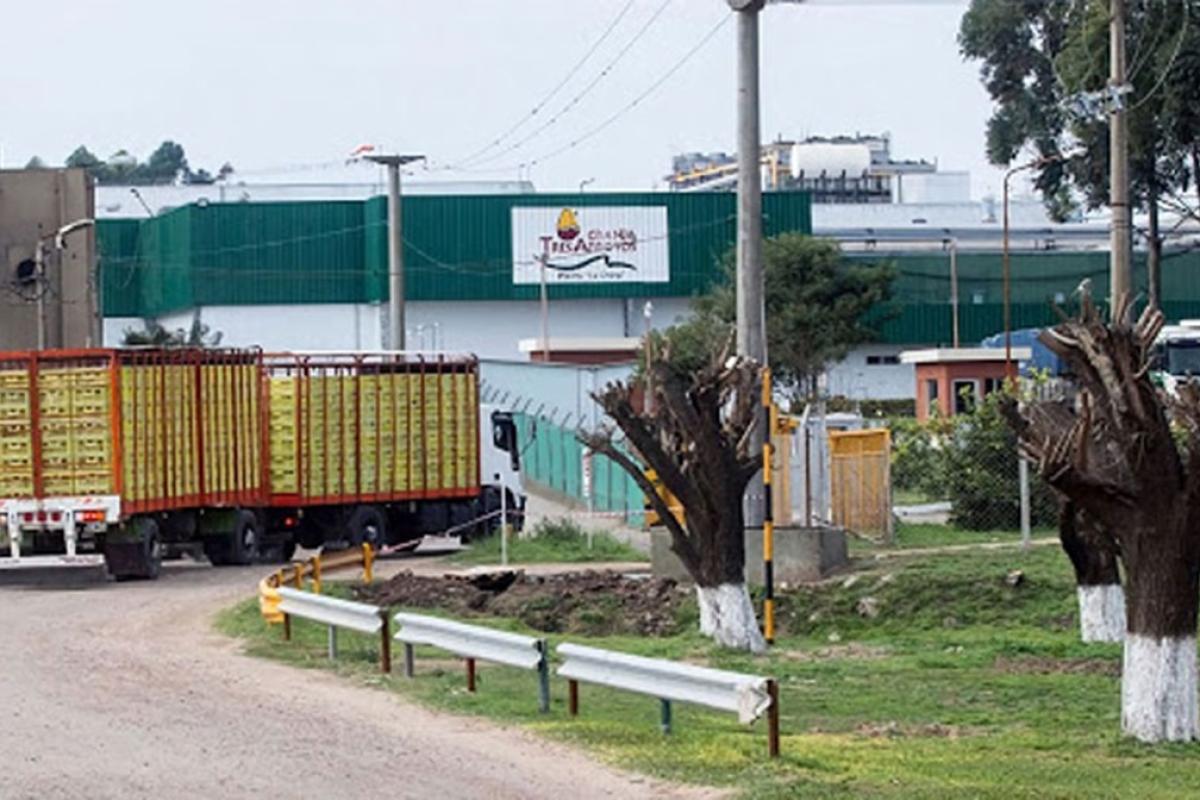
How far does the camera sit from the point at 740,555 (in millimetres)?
24469

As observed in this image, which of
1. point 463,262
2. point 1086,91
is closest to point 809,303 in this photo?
point 463,262

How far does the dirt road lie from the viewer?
14.1 m

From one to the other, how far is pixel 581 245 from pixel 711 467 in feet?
206

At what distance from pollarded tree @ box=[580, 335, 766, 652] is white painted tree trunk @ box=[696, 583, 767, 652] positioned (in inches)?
0.4

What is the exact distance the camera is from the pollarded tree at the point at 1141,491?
15.4 meters

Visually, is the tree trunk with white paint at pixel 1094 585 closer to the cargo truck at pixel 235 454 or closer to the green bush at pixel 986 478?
the cargo truck at pixel 235 454

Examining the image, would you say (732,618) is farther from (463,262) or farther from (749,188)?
(463,262)

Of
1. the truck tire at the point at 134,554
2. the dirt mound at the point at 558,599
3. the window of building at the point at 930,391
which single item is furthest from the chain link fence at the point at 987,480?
the window of building at the point at 930,391

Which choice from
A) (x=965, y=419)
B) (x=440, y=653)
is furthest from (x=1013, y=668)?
(x=965, y=419)

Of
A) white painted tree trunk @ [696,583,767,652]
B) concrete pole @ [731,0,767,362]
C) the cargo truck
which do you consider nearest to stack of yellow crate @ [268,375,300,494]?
the cargo truck

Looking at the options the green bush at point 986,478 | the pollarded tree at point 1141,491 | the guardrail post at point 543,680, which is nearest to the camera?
the pollarded tree at point 1141,491

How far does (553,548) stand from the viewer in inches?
1545

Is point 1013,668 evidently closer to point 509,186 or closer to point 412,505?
point 412,505

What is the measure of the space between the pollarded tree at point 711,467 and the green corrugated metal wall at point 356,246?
5900 centimetres
